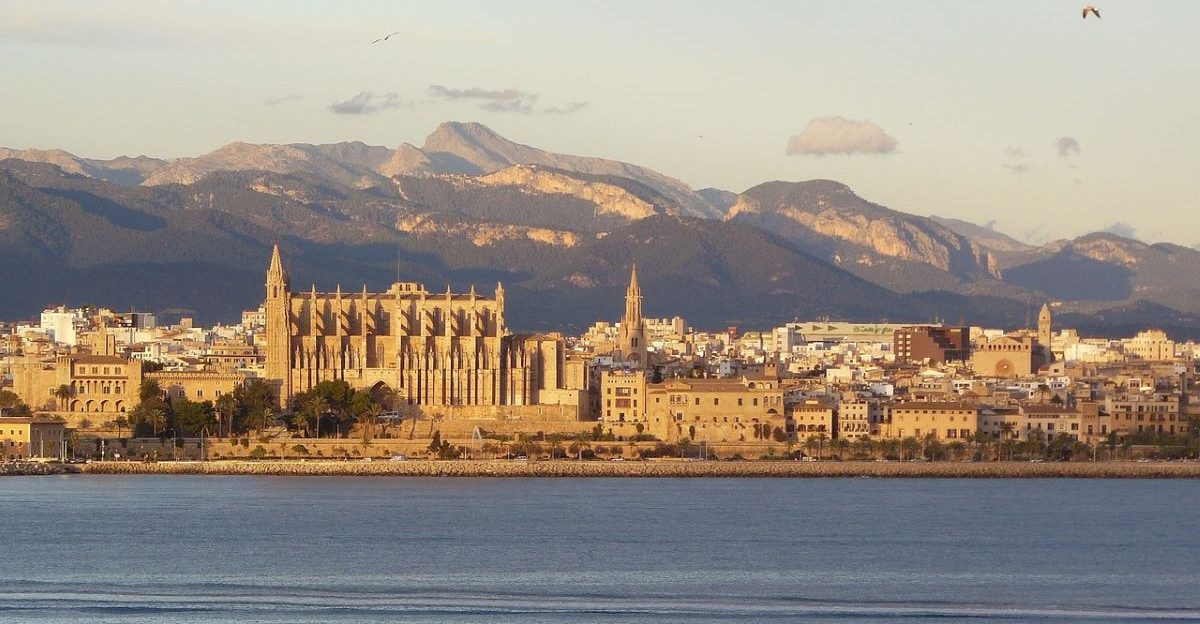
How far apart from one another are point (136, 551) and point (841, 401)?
183 ft

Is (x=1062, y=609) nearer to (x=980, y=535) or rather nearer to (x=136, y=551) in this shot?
(x=980, y=535)

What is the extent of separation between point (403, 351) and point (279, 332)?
5.56 metres

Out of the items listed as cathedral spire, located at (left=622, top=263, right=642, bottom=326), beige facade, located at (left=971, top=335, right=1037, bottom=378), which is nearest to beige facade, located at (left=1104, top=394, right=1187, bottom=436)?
cathedral spire, located at (left=622, top=263, right=642, bottom=326)

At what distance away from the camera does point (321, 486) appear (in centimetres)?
9788

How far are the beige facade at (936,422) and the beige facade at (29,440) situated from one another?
112ft

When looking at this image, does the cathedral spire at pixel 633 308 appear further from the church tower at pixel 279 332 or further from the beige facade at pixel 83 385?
the beige facade at pixel 83 385

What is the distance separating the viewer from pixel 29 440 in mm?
109375

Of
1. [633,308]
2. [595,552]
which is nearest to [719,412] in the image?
[633,308]

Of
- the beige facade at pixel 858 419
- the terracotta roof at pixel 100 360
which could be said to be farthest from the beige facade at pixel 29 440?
the beige facade at pixel 858 419

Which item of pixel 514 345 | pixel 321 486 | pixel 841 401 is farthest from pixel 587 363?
pixel 321 486

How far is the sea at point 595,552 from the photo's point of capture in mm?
56469

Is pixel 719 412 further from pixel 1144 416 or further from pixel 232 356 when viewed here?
pixel 232 356

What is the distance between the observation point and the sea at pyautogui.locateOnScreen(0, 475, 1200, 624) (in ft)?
185

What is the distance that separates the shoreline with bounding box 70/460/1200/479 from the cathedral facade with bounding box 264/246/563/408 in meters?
13.3
